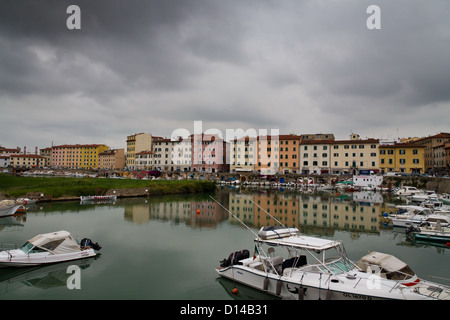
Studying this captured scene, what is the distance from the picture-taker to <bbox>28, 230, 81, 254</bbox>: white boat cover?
1525cm

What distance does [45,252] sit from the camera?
595 inches

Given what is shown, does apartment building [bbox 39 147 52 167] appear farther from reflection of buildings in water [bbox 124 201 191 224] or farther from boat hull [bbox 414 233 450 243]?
boat hull [bbox 414 233 450 243]

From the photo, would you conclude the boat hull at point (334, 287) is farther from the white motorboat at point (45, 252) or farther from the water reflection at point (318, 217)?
the water reflection at point (318, 217)

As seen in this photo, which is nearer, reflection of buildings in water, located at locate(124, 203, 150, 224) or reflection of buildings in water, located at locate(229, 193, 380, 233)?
reflection of buildings in water, located at locate(229, 193, 380, 233)

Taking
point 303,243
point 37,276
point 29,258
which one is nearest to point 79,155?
point 29,258

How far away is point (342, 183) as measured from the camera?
229 ft

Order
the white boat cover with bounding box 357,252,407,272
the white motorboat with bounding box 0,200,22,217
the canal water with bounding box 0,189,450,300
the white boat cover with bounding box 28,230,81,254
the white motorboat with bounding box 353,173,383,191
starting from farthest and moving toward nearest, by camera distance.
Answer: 1. the white motorboat with bounding box 353,173,383,191
2. the white motorboat with bounding box 0,200,22,217
3. the white boat cover with bounding box 28,230,81,254
4. the canal water with bounding box 0,189,450,300
5. the white boat cover with bounding box 357,252,407,272

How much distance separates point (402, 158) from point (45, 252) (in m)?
80.2

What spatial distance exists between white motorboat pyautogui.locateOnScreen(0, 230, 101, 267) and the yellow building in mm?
77266

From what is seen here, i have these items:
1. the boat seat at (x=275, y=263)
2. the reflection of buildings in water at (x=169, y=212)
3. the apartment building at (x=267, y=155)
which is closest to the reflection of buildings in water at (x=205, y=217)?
the reflection of buildings in water at (x=169, y=212)

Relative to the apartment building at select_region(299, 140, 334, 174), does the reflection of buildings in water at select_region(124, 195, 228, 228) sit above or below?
below

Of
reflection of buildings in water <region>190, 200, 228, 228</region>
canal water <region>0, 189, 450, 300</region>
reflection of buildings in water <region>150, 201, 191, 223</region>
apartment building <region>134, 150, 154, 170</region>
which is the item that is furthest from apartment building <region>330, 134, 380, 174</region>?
apartment building <region>134, 150, 154, 170</region>

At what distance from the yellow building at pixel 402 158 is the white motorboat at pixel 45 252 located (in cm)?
7727

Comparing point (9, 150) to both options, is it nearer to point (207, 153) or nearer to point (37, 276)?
point (207, 153)
